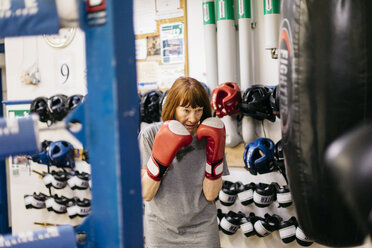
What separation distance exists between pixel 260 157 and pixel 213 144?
3.36 feet

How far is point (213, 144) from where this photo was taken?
2326 mm

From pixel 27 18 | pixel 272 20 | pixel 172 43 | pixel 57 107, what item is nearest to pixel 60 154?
Answer: pixel 57 107

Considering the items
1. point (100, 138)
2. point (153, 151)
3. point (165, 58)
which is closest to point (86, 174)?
point (165, 58)

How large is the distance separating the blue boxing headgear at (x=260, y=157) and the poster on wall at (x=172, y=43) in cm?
128

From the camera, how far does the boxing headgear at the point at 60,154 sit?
4.42 metres

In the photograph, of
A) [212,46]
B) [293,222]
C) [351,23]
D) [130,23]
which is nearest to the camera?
[130,23]

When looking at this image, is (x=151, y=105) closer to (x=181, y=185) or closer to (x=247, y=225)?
(x=247, y=225)

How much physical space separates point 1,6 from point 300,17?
924mm

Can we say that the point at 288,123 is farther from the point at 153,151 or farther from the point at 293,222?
the point at 293,222

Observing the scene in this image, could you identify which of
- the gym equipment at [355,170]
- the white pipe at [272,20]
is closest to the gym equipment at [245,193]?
the white pipe at [272,20]

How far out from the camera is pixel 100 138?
1.05 metres

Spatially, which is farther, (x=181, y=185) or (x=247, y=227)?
(x=247, y=227)

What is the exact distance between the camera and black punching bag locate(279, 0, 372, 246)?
1.42 m

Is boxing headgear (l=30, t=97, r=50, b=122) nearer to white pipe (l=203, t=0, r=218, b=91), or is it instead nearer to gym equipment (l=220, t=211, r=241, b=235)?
white pipe (l=203, t=0, r=218, b=91)
